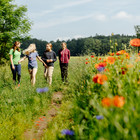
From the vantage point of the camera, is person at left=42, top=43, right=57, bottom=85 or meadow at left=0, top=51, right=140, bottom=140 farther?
person at left=42, top=43, right=57, bottom=85

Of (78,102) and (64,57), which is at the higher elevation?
(64,57)

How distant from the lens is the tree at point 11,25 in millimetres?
22109

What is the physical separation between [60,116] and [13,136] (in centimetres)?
113

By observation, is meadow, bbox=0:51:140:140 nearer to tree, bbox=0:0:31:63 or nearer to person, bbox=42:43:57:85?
person, bbox=42:43:57:85

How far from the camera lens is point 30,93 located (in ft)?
20.7

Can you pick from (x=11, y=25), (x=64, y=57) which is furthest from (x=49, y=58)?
(x=11, y=25)

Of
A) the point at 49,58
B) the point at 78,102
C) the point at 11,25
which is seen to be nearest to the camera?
the point at 78,102

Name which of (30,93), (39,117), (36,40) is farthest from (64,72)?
(36,40)

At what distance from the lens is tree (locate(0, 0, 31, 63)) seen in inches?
870

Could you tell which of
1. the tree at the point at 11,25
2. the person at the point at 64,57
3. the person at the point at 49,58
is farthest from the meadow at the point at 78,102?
the tree at the point at 11,25

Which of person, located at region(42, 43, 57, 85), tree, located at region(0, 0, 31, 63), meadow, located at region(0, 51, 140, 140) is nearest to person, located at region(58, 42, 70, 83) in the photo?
person, located at region(42, 43, 57, 85)

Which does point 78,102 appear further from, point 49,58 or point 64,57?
point 64,57

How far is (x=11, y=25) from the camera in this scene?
22281 millimetres

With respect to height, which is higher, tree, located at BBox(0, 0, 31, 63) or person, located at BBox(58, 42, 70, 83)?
tree, located at BBox(0, 0, 31, 63)
